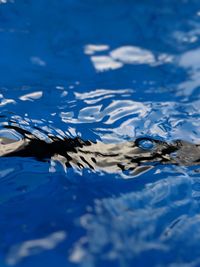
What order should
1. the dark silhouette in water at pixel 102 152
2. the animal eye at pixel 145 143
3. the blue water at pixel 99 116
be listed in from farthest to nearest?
the animal eye at pixel 145 143, the dark silhouette in water at pixel 102 152, the blue water at pixel 99 116

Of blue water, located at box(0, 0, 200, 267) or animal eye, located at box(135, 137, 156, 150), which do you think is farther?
animal eye, located at box(135, 137, 156, 150)

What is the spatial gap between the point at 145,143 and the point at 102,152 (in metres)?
0.26

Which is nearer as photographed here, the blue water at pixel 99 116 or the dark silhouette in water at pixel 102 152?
the blue water at pixel 99 116

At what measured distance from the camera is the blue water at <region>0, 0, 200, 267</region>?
1806 mm

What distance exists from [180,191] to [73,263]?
0.70 meters

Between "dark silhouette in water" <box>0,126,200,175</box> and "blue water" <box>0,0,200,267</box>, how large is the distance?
54mm

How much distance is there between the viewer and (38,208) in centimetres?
196

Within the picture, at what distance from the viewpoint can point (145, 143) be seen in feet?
7.91

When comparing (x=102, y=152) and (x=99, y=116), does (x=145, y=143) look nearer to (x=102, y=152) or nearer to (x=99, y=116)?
(x=102, y=152)

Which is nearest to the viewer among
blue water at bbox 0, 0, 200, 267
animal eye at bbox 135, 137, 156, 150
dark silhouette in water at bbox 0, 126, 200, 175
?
blue water at bbox 0, 0, 200, 267

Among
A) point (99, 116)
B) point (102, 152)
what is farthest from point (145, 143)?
point (99, 116)

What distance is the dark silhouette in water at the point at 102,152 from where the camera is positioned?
2250 mm

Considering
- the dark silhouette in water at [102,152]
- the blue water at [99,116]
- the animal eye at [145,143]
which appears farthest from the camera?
the animal eye at [145,143]

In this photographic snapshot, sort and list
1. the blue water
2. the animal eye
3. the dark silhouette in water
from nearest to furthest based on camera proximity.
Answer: the blue water → the dark silhouette in water → the animal eye
